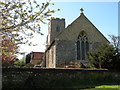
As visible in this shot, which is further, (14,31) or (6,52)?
(6,52)

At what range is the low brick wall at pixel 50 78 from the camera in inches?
481

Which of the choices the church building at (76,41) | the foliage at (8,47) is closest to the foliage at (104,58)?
the church building at (76,41)

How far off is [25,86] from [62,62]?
40.9 ft

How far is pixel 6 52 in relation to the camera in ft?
20.9

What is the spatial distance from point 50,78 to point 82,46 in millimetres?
13626

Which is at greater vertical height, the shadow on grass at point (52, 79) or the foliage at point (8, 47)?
the foliage at point (8, 47)

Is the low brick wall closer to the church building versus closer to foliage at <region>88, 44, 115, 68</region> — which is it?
foliage at <region>88, 44, 115, 68</region>

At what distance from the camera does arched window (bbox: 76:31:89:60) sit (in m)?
25.6

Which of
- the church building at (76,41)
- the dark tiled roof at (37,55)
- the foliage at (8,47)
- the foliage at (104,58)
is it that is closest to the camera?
the foliage at (8,47)

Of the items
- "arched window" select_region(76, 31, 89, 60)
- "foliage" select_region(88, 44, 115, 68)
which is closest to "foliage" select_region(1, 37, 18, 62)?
"foliage" select_region(88, 44, 115, 68)

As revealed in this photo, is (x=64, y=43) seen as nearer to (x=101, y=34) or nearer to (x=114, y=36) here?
(x=101, y=34)

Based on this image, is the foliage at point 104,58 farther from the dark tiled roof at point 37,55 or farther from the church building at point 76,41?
the dark tiled roof at point 37,55

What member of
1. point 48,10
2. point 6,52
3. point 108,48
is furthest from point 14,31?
point 108,48

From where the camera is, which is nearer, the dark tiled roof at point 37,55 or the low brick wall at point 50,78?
the low brick wall at point 50,78
